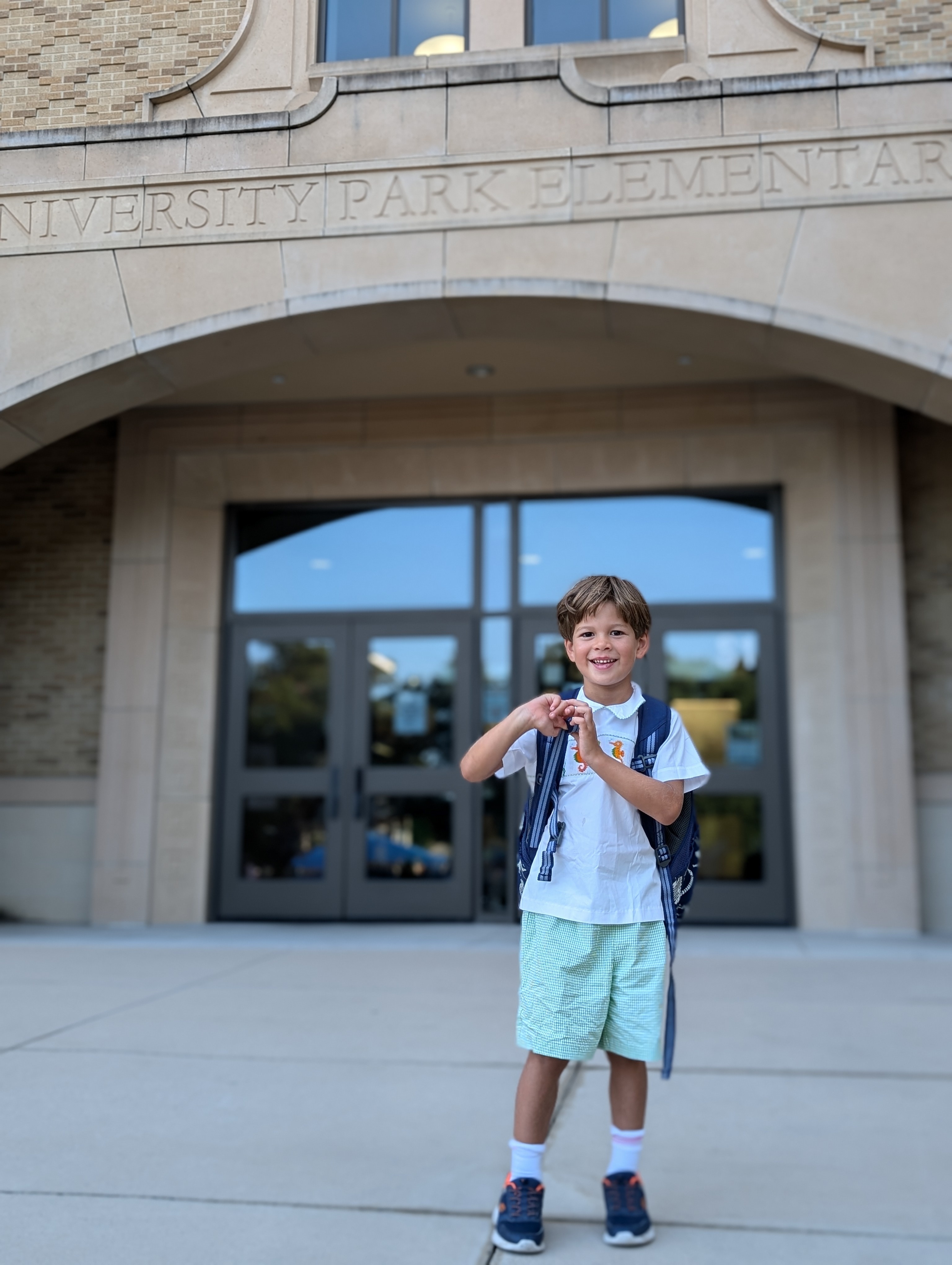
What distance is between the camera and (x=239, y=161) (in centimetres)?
798

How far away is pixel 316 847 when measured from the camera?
32.5ft

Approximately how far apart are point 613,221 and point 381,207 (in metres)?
1.67

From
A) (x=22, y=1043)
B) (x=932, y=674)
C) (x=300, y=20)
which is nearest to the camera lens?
(x=22, y=1043)

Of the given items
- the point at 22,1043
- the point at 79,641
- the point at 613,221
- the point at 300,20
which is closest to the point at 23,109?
the point at 300,20

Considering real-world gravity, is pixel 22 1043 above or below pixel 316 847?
below

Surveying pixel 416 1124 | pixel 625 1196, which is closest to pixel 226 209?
pixel 416 1124

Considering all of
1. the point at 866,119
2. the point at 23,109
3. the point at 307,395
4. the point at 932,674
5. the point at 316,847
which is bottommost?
the point at 316,847

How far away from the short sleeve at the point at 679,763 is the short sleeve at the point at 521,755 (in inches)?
12.3

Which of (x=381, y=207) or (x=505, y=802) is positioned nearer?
(x=381, y=207)

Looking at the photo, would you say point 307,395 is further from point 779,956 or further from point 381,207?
point 779,956

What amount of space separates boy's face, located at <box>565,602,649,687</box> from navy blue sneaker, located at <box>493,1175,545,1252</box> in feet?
4.08

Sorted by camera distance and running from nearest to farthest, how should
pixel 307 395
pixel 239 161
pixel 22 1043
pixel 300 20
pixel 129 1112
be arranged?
pixel 129 1112 < pixel 22 1043 < pixel 239 161 < pixel 300 20 < pixel 307 395

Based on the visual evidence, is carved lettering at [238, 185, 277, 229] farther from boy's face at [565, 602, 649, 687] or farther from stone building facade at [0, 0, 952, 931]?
boy's face at [565, 602, 649, 687]

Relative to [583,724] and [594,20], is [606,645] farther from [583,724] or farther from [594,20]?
[594,20]
